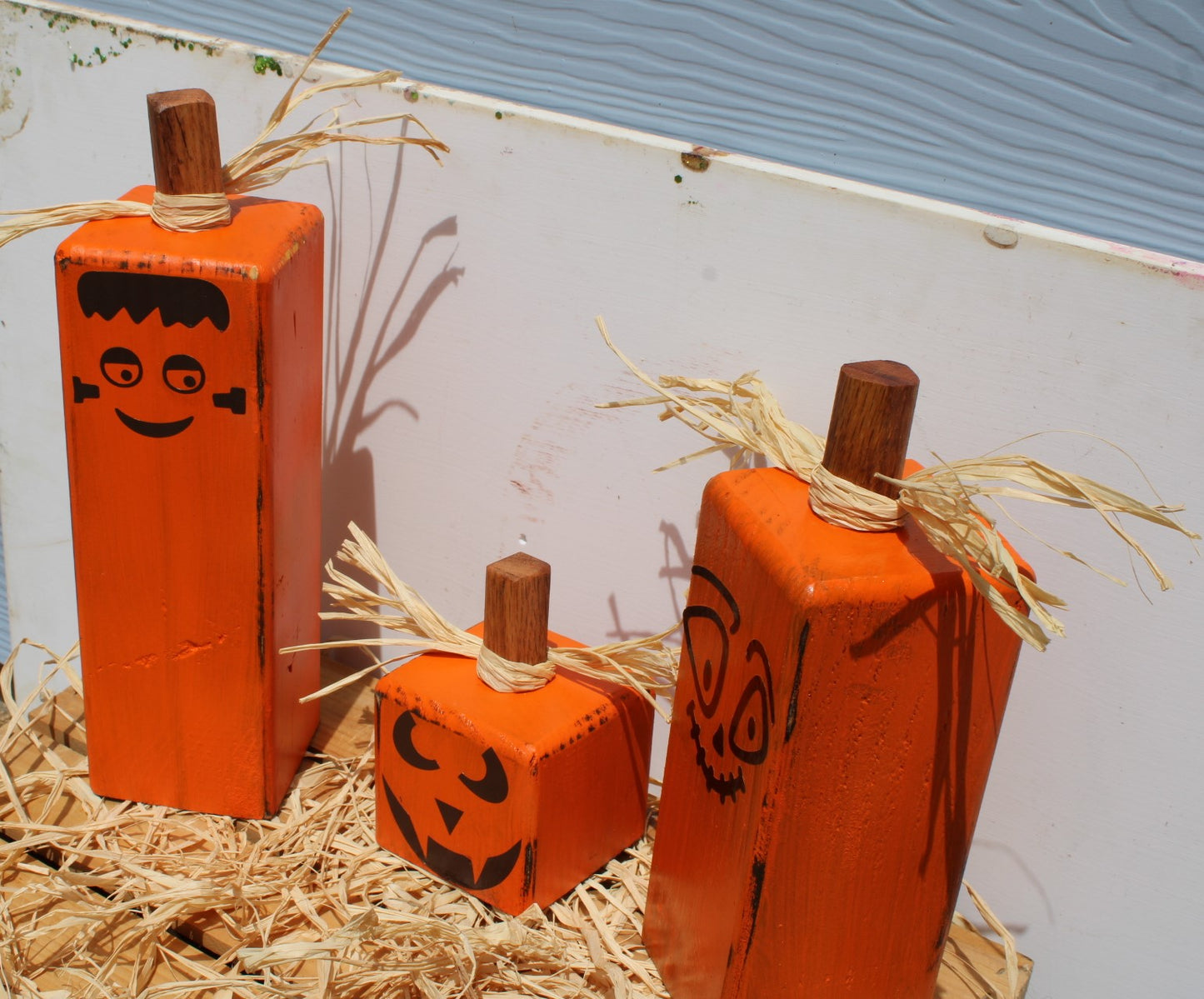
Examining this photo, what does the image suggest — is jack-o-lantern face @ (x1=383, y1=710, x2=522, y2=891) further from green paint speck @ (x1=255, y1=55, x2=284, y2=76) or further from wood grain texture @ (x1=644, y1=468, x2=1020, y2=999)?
green paint speck @ (x1=255, y1=55, x2=284, y2=76)

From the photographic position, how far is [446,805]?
0.75 metres

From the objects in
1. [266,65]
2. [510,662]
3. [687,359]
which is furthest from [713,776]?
[266,65]

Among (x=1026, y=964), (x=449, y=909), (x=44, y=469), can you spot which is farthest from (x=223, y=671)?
(x=1026, y=964)

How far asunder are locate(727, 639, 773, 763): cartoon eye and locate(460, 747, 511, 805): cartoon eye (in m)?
0.16

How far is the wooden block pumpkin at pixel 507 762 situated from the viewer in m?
0.72

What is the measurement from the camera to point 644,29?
77 cm

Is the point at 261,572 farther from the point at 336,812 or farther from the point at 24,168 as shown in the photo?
the point at 24,168

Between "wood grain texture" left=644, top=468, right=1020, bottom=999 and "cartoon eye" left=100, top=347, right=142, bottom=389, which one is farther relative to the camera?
"cartoon eye" left=100, top=347, right=142, bottom=389

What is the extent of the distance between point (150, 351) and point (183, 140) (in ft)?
0.44

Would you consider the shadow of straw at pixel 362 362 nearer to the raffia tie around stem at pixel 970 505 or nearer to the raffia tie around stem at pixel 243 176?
the raffia tie around stem at pixel 243 176

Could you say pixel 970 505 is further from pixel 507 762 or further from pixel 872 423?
pixel 507 762

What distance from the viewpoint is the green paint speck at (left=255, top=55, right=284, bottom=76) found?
0.90 metres

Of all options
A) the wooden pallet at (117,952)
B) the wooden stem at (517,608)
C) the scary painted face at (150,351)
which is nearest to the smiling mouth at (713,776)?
the wooden stem at (517,608)

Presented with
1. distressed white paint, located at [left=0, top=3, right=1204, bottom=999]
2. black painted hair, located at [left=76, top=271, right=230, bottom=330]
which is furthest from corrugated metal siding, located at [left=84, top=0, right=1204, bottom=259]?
black painted hair, located at [left=76, top=271, right=230, bottom=330]
